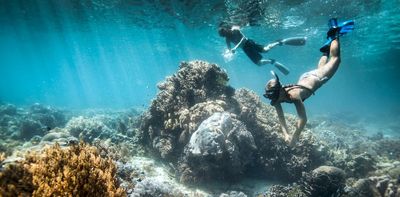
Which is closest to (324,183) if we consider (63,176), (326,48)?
(326,48)

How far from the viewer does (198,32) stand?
34062 millimetres

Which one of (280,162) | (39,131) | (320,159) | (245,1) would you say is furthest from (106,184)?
(245,1)

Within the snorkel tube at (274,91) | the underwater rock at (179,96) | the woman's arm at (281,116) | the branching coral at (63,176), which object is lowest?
the branching coral at (63,176)

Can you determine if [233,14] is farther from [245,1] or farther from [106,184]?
[106,184]

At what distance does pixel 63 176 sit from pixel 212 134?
5047 mm

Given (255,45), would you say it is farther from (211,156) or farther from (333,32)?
(211,156)

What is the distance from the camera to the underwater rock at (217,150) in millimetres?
8648

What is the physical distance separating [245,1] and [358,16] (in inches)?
473

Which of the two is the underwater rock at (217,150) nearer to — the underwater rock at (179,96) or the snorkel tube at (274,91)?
the underwater rock at (179,96)

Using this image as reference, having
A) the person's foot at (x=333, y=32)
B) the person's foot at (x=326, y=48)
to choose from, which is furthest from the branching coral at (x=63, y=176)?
the person's foot at (x=333, y=32)

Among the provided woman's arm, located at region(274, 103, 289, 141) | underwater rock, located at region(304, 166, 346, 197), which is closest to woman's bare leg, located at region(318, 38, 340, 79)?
woman's arm, located at region(274, 103, 289, 141)

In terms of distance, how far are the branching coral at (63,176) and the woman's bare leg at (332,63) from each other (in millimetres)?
6175

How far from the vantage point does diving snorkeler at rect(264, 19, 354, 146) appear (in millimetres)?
6801

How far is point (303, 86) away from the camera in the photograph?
7234 millimetres
